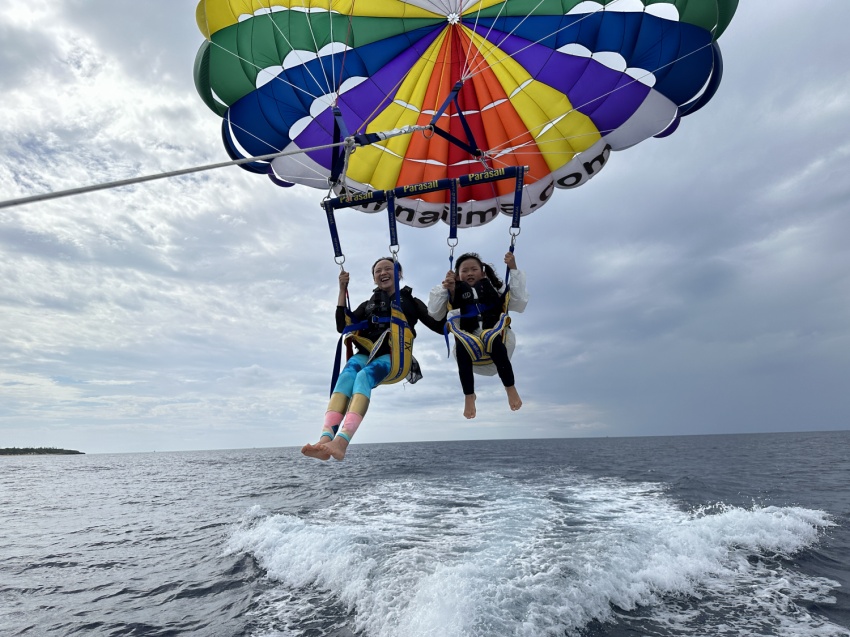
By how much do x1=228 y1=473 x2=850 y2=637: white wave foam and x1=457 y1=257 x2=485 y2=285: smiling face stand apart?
4.63 meters

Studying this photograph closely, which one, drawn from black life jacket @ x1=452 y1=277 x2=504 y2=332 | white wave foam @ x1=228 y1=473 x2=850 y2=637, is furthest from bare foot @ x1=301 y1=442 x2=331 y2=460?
white wave foam @ x1=228 y1=473 x2=850 y2=637

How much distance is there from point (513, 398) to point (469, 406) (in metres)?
0.54

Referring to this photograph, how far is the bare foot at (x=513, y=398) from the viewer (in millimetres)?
5480

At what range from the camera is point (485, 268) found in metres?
6.43

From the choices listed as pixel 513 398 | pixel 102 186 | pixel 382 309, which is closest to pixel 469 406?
pixel 513 398

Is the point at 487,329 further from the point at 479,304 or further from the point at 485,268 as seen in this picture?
the point at 485,268

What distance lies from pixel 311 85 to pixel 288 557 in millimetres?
9344

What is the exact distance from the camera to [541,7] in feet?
21.2

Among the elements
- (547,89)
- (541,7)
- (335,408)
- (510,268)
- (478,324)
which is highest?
(541,7)

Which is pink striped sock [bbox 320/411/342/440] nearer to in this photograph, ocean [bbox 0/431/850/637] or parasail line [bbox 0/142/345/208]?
parasail line [bbox 0/142/345/208]

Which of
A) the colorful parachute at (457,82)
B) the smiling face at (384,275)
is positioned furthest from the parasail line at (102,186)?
the colorful parachute at (457,82)

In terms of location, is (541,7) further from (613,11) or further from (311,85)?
(311,85)

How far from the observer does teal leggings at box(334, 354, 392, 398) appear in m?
4.99

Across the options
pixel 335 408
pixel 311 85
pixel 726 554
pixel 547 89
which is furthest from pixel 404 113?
pixel 726 554
